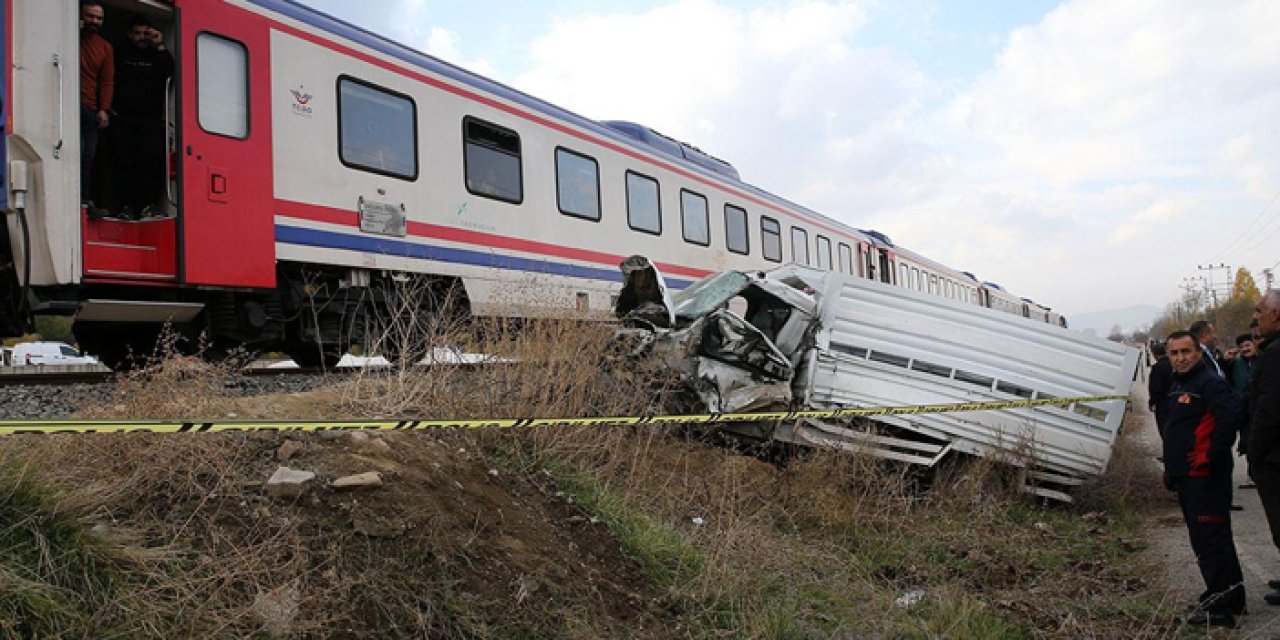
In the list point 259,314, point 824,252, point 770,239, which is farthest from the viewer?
point 824,252

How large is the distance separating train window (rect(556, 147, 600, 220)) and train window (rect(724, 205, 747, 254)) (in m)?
3.57

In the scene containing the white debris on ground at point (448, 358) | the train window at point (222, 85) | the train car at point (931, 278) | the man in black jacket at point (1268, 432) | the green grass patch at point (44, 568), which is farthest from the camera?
the train car at point (931, 278)

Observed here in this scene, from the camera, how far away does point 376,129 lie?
7.61 metres

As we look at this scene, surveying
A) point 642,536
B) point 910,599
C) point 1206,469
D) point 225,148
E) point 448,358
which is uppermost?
point 225,148

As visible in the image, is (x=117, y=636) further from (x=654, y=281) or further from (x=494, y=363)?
(x=654, y=281)

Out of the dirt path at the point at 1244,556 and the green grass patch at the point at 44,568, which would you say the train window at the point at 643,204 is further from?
the green grass patch at the point at 44,568

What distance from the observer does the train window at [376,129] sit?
289 inches

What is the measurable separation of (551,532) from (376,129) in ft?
16.6

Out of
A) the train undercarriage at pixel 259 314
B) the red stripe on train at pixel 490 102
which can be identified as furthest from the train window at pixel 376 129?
the train undercarriage at pixel 259 314

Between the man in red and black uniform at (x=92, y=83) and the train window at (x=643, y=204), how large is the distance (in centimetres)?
610

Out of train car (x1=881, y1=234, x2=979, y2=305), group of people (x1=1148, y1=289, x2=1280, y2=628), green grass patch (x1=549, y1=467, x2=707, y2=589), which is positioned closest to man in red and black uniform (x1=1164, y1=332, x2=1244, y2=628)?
group of people (x1=1148, y1=289, x2=1280, y2=628)

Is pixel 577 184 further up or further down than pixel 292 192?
further up

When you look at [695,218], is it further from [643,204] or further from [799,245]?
[799,245]

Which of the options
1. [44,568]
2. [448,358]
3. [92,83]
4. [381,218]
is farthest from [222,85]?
[44,568]
